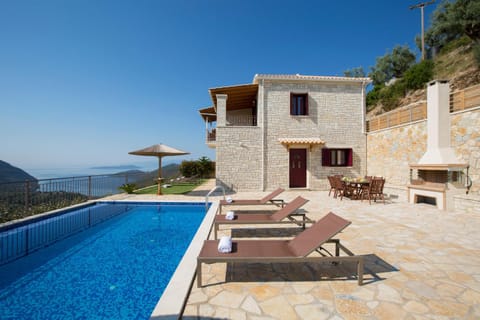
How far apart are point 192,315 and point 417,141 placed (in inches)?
470

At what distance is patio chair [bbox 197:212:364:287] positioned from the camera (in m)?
2.66

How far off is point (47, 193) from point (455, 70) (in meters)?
30.4

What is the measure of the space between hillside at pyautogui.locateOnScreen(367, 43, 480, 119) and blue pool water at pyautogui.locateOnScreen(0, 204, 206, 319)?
899 inches

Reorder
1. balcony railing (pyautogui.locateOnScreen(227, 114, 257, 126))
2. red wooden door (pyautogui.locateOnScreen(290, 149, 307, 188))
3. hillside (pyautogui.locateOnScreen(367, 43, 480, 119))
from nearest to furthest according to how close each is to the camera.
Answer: red wooden door (pyautogui.locateOnScreen(290, 149, 307, 188)), balcony railing (pyautogui.locateOnScreen(227, 114, 257, 126)), hillside (pyautogui.locateOnScreen(367, 43, 480, 119))

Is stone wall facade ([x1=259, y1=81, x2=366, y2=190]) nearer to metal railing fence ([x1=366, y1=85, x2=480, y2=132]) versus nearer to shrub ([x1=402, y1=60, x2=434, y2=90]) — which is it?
metal railing fence ([x1=366, y1=85, x2=480, y2=132])

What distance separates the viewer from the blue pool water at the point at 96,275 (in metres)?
2.76

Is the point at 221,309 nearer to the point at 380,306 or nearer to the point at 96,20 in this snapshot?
the point at 380,306

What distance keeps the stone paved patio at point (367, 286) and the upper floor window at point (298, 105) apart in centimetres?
966

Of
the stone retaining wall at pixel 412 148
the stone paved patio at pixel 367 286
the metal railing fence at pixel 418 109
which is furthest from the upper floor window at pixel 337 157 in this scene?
the stone paved patio at pixel 367 286

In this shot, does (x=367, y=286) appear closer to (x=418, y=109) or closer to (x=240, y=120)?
(x=418, y=109)

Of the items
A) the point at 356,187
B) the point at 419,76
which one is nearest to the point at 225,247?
the point at 356,187

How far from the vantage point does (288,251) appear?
9.70 feet

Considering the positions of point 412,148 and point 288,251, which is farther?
point 412,148

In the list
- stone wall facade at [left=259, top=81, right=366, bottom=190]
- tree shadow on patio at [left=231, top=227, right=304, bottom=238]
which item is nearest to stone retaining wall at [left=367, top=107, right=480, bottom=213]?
stone wall facade at [left=259, top=81, right=366, bottom=190]
